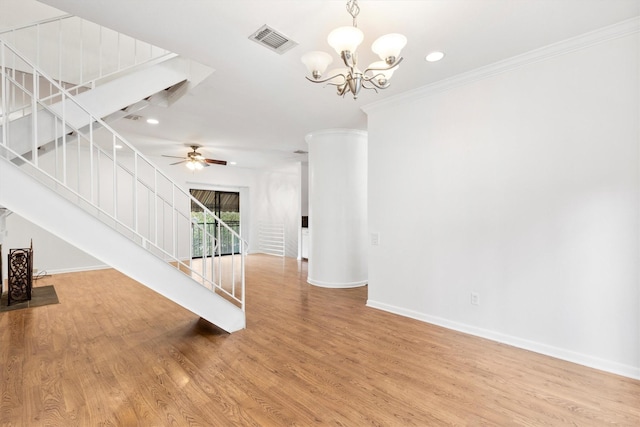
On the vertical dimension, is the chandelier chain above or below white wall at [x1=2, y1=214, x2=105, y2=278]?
above

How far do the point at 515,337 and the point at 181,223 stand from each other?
7746 millimetres

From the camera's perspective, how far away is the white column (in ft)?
17.4

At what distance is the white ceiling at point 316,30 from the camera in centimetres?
219

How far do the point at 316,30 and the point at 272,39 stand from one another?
0.40 metres

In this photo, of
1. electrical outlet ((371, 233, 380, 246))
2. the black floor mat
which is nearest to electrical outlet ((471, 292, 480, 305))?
electrical outlet ((371, 233, 380, 246))

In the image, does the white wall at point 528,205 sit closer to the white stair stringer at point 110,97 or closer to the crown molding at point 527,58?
the crown molding at point 527,58

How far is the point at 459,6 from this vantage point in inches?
85.7

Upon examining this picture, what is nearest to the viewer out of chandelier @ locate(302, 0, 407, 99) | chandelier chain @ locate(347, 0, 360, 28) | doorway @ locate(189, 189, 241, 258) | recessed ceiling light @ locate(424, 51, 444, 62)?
chandelier @ locate(302, 0, 407, 99)

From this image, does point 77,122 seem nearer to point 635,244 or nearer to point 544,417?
point 544,417

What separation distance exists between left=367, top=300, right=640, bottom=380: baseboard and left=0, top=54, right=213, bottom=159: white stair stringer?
147 inches

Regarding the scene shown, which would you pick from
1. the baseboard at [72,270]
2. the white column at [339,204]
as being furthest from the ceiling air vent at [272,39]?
the baseboard at [72,270]

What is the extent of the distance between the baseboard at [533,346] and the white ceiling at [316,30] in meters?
2.74

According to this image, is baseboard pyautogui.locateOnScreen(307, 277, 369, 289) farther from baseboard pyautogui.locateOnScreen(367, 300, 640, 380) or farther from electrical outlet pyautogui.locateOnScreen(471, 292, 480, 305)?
electrical outlet pyautogui.locateOnScreen(471, 292, 480, 305)

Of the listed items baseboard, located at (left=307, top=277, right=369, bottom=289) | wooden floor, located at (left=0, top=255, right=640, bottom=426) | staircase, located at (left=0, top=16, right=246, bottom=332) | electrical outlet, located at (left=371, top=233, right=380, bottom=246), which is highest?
staircase, located at (left=0, top=16, right=246, bottom=332)
